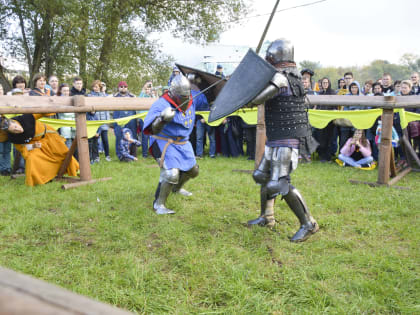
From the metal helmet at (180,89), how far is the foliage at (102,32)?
8.49m

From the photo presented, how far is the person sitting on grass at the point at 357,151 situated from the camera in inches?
248

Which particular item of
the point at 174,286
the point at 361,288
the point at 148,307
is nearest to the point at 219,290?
the point at 174,286

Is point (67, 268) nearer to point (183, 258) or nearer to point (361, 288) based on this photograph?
point (183, 258)

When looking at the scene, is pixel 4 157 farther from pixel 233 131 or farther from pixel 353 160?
pixel 353 160

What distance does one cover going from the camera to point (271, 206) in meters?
3.35

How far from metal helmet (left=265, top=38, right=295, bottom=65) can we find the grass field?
1.59m

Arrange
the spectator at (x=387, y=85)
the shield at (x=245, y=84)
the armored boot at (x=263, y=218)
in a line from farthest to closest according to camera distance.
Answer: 1. the spectator at (x=387, y=85)
2. the armored boot at (x=263, y=218)
3. the shield at (x=245, y=84)

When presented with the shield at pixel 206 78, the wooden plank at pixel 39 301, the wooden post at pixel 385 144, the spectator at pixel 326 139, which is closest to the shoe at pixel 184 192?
the shield at pixel 206 78

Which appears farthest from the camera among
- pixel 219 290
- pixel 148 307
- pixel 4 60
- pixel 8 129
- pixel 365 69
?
pixel 365 69

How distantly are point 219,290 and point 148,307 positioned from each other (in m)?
0.48

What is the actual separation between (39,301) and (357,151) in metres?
6.76

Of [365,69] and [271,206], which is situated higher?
[365,69]

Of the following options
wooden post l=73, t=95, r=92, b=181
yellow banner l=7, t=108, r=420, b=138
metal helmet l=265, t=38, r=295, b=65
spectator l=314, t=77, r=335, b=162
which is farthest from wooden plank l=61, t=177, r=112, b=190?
spectator l=314, t=77, r=335, b=162

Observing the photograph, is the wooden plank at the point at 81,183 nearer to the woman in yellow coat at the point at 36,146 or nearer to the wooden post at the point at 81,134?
the wooden post at the point at 81,134
